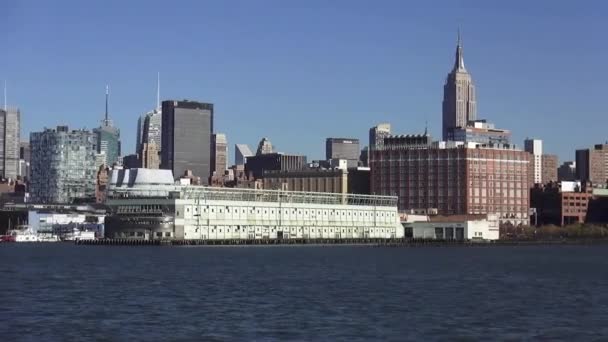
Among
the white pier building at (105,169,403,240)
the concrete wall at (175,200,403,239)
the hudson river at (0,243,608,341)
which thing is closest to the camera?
the hudson river at (0,243,608,341)

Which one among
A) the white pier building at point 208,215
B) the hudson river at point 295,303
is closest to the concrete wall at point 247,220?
the white pier building at point 208,215

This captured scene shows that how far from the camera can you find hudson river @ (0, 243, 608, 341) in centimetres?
5356

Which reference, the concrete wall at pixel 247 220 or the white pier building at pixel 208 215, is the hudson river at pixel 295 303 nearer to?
the white pier building at pixel 208 215

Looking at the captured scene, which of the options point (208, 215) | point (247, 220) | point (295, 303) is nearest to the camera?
point (295, 303)

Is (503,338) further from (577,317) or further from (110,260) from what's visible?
(110,260)

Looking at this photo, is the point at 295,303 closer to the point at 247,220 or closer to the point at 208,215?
the point at 208,215

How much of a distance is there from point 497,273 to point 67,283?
3894 centimetres

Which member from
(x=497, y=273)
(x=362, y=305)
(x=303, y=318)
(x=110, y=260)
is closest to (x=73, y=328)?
(x=303, y=318)

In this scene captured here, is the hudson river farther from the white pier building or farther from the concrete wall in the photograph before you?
the concrete wall

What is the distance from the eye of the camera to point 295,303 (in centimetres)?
6650

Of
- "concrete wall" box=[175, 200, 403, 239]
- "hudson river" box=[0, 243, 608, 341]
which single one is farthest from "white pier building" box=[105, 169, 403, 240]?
"hudson river" box=[0, 243, 608, 341]

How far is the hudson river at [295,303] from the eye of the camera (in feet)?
176

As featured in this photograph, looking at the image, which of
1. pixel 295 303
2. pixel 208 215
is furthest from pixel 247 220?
pixel 295 303

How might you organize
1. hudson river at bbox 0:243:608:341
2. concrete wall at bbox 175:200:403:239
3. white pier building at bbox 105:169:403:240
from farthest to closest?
concrete wall at bbox 175:200:403:239
white pier building at bbox 105:169:403:240
hudson river at bbox 0:243:608:341
